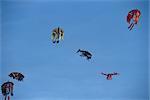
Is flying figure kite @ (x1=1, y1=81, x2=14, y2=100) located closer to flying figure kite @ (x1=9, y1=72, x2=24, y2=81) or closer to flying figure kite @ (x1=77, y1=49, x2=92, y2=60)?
flying figure kite @ (x1=9, y1=72, x2=24, y2=81)

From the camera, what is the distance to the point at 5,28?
281 centimetres

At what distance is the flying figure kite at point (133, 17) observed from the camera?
2762 mm

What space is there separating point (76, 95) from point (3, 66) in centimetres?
76

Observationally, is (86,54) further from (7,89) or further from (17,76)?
(7,89)

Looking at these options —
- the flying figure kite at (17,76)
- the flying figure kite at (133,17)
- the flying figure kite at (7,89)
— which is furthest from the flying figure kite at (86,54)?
the flying figure kite at (7,89)

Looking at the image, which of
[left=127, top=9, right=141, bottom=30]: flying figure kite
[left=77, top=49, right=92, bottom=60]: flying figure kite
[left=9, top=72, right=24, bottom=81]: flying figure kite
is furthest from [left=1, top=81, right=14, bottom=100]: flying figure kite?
[left=127, top=9, right=141, bottom=30]: flying figure kite

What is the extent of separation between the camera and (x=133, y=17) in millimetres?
2760

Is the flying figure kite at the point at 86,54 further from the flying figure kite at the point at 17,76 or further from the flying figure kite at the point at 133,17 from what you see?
the flying figure kite at the point at 17,76

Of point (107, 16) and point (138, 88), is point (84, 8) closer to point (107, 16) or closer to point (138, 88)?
point (107, 16)

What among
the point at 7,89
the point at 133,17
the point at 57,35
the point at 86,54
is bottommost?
the point at 7,89

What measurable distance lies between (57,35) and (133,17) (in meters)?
0.75

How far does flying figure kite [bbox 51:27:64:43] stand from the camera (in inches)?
110

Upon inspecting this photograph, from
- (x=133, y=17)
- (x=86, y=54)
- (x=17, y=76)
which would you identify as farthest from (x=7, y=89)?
(x=133, y=17)

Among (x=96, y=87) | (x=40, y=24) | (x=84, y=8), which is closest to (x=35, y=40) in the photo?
(x=40, y=24)
